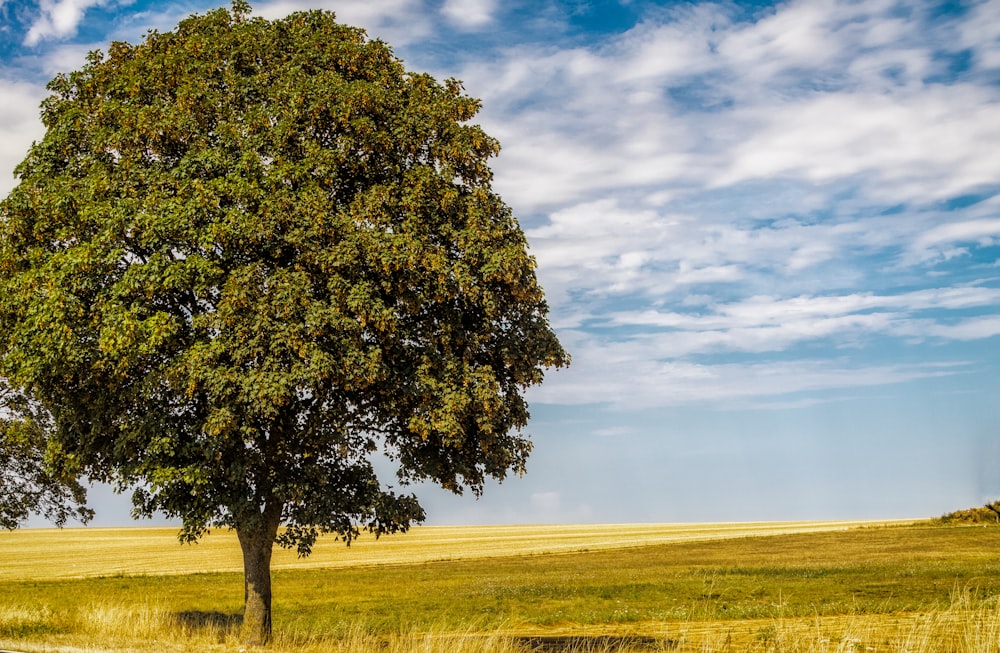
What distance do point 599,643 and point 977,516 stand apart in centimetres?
9545

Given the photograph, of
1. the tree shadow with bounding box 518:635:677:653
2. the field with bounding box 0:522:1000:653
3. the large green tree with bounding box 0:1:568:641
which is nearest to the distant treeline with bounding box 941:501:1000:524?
the field with bounding box 0:522:1000:653

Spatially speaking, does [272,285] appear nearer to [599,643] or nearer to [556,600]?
[599,643]

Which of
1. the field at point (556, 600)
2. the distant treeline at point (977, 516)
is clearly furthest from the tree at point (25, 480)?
the distant treeline at point (977, 516)

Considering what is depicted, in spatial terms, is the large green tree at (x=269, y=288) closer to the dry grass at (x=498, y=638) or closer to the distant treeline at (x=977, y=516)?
the dry grass at (x=498, y=638)

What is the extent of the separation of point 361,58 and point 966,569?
148ft

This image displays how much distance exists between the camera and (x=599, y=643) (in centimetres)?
2741

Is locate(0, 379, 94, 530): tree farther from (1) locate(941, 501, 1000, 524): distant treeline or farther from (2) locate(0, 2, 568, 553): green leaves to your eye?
(1) locate(941, 501, 1000, 524): distant treeline

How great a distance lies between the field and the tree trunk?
1.87 ft

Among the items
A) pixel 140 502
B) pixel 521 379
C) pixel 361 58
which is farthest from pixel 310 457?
pixel 361 58

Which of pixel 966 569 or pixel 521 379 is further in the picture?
pixel 966 569

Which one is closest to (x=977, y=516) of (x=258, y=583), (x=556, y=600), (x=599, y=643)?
(x=556, y=600)

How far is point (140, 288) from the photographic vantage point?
19.6 meters

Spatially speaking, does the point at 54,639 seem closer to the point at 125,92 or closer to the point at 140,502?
the point at 140,502

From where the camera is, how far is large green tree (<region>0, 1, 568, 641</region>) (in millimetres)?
18922
